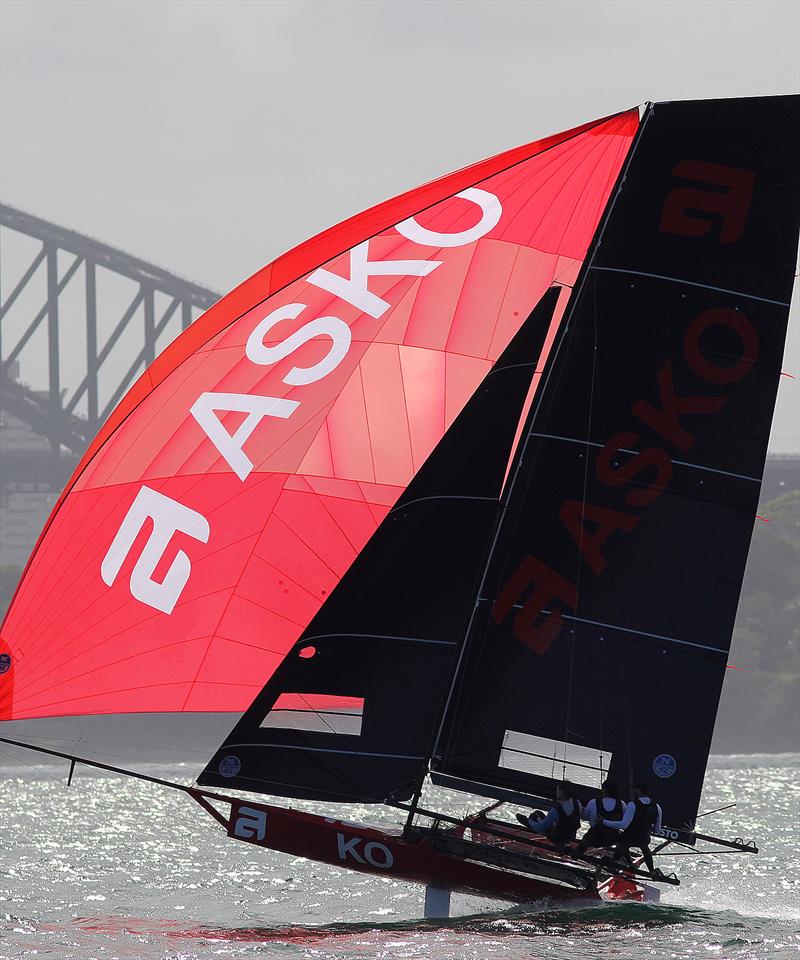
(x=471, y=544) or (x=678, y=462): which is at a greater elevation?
(x=678, y=462)

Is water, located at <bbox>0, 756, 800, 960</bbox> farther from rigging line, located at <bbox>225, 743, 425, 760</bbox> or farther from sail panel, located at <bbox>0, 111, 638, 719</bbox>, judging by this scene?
sail panel, located at <bbox>0, 111, 638, 719</bbox>

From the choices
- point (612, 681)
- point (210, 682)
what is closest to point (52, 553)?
point (210, 682)

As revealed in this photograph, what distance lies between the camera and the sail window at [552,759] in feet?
31.6

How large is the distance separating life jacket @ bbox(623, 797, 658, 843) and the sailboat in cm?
26

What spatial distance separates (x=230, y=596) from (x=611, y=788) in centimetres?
274

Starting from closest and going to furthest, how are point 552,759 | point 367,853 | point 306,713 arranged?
point 367,853, point 306,713, point 552,759

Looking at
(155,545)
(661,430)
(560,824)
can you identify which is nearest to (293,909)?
(560,824)

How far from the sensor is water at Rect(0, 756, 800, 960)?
9.51 meters

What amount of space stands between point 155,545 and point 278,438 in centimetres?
112

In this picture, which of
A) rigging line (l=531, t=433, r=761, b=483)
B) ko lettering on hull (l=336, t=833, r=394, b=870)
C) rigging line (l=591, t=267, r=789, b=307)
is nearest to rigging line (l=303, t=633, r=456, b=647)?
ko lettering on hull (l=336, t=833, r=394, b=870)

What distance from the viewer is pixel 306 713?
367 inches

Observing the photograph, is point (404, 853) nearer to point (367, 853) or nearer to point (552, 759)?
point (367, 853)

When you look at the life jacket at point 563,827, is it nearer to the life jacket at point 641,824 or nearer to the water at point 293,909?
the life jacket at point 641,824

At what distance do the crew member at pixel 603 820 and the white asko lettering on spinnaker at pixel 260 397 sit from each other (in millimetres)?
2974
